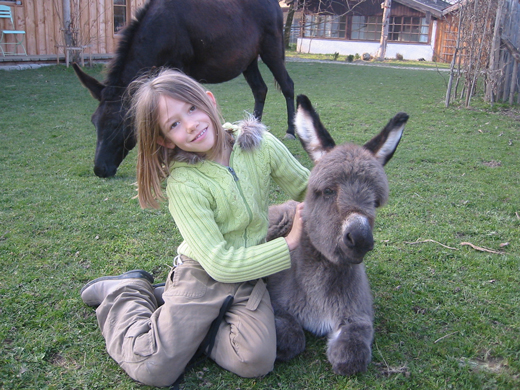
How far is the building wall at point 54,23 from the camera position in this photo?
48.3 ft

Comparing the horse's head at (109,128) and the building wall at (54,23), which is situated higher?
the building wall at (54,23)

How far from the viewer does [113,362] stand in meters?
2.76

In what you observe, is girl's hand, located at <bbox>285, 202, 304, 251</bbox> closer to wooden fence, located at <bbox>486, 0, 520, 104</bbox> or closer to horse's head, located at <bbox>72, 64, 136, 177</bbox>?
horse's head, located at <bbox>72, 64, 136, 177</bbox>

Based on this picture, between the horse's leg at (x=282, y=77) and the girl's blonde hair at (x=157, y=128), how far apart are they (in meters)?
5.26

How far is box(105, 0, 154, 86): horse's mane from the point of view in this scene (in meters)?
5.96

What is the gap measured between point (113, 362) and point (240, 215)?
3.88 feet

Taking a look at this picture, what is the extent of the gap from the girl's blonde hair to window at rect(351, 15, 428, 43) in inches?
1414

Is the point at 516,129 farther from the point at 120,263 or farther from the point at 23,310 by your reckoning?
the point at 23,310

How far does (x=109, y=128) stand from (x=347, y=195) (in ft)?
13.5

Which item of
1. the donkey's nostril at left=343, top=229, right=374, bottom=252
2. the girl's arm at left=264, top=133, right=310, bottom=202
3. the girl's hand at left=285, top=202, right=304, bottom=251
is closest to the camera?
the donkey's nostril at left=343, top=229, right=374, bottom=252

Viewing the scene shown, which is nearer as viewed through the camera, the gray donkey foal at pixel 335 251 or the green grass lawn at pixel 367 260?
the gray donkey foal at pixel 335 251

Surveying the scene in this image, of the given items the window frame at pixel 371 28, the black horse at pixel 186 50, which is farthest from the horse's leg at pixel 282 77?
the window frame at pixel 371 28

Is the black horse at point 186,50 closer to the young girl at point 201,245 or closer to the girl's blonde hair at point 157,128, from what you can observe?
the girl's blonde hair at point 157,128

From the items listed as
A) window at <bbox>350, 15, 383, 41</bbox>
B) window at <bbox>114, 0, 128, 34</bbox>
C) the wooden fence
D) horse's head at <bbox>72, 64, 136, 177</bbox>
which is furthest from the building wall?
window at <bbox>350, 15, 383, 41</bbox>
